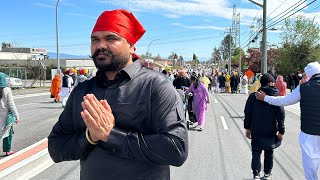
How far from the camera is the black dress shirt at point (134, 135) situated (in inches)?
71.8

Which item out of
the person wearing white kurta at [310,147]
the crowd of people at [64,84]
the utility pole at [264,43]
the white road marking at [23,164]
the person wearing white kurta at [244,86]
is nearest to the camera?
the person wearing white kurta at [310,147]

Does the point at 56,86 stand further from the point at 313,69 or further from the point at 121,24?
the point at 121,24

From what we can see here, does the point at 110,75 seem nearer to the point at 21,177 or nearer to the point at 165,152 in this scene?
the point at 165,152

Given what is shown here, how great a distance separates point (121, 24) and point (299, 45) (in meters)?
50.9

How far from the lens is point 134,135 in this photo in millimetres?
1848

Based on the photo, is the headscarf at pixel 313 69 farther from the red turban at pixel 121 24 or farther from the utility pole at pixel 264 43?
the utility pole at pixel 264 43

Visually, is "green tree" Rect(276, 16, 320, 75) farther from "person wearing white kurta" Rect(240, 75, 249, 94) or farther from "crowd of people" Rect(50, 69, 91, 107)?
"crowd of people" Rect(50, 69, 91, 107)

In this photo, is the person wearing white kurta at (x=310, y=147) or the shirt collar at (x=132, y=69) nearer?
the shirt collar at (x=132, y=69)

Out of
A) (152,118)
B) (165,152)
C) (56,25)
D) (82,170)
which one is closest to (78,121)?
(82,170)

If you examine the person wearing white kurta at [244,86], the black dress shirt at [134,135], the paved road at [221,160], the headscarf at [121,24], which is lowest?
the paved road at [221,160]

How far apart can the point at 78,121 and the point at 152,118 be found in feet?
1.48

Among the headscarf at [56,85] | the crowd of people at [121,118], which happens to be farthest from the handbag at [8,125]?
the headscarf at [56,85]

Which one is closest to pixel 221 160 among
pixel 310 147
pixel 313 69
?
pixel 310 147

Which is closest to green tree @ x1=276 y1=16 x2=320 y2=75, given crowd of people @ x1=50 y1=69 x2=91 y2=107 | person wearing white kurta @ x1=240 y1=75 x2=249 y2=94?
person wearing white kurta @ x1=240 y1=75 x2=249 y2=94
